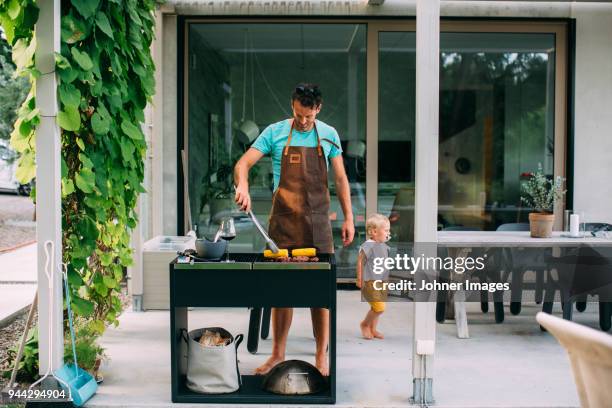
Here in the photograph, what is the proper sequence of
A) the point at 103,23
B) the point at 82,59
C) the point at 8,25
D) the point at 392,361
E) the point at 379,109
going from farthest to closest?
the point at 379,109, the point at 392,361, the point at 103,23, the point at 82,59, the point at 8,25

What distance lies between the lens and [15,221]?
52.1ft

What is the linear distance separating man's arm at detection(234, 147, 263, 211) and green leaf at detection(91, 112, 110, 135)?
2.55 ft

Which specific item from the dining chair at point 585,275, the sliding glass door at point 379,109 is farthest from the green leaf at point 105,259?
the dining chair at point 585,275

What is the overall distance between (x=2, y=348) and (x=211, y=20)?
3662 millimetres

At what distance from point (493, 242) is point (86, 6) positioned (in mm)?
3145

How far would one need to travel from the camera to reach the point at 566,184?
23.1ft

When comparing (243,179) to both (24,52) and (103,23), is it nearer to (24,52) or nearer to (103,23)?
(103,23)

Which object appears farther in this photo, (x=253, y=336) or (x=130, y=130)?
(x=253, y=336)

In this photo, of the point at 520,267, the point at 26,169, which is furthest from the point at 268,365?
the point at 520,267

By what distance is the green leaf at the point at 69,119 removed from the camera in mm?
3646

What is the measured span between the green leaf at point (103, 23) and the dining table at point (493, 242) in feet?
9.06

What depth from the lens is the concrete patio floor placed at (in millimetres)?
3924

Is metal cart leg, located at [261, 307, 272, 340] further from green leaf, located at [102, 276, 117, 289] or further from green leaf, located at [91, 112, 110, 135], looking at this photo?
green leaf, located at [91, 112, 110, 135]

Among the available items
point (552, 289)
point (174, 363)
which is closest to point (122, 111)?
point (174, 363)
